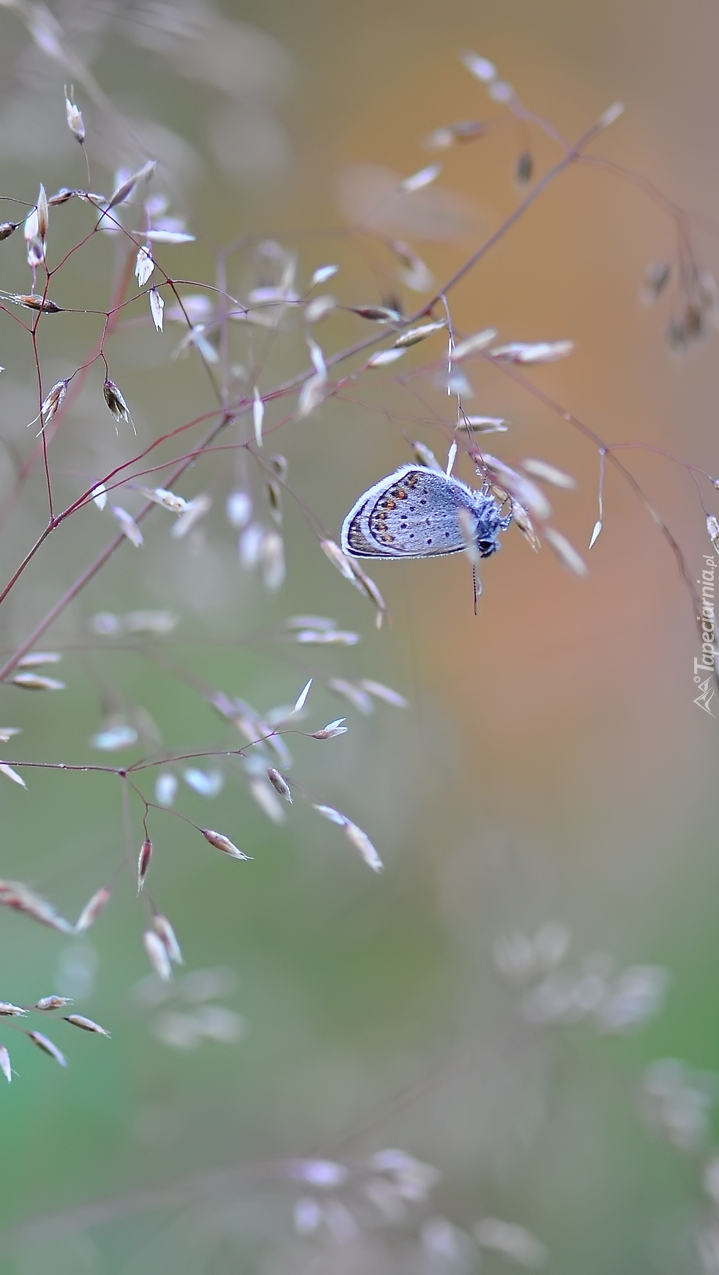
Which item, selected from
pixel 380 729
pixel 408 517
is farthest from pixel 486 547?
pixel 380 729

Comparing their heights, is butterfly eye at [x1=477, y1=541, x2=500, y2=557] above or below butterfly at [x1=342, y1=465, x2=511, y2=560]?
above

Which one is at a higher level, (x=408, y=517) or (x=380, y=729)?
(x=380, y=729)

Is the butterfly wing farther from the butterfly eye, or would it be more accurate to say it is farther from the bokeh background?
the bokeh background

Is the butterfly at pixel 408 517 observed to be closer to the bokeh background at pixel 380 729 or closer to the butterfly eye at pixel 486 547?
the butterfly eye at pixel 486 547

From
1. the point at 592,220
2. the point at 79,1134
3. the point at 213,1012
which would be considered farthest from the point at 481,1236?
the point at 592,220

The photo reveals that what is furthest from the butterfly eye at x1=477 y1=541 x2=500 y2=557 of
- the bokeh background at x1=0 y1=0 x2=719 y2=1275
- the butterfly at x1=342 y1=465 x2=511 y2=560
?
the bokeh background at x1=0 y1=0 x2=719 y2=1275

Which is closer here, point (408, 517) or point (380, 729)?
point (408, 517)

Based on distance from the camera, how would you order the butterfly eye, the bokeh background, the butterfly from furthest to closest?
the bokeh background, the butterfly eye, the butterfly

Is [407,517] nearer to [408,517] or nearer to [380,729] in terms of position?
[408,517]
